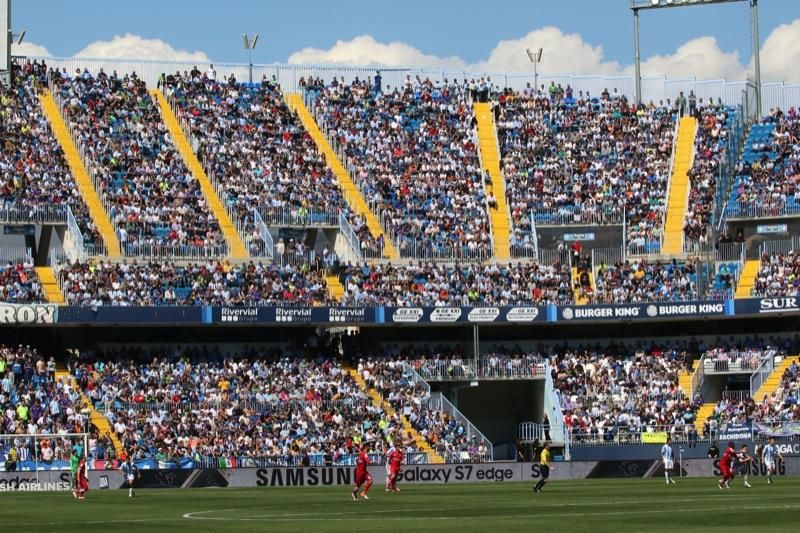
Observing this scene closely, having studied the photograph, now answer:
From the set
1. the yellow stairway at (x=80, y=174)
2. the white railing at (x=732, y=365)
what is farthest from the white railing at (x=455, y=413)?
the yellow stairway at (x=80, y=174)

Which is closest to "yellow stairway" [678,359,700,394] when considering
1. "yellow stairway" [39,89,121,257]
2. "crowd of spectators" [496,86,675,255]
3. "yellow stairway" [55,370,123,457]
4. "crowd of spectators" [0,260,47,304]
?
"crowd of spectators" [496,86,675,255]

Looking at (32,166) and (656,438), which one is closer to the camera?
(656,438)

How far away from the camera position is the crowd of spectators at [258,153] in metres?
76.1

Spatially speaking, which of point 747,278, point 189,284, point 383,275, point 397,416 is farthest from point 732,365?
point 189,284

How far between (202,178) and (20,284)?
1438cm

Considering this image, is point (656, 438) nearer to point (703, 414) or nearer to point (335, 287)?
point (703, 414)

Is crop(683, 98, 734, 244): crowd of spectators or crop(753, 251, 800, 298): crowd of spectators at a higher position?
crop(683, 98, 734, 244): crowd of spectators

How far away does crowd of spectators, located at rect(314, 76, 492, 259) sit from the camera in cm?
7706

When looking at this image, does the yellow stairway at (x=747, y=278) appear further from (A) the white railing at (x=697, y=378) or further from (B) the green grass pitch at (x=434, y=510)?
(B) the green grass pitch at (x=434, y=510)

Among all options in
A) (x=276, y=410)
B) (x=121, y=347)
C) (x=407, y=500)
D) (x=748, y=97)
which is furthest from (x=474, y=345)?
(x=407, y=500)

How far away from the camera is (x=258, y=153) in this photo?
79.4 metres

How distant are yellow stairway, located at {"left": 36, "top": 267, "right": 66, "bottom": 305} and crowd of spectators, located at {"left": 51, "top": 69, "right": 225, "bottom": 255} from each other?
4.05m

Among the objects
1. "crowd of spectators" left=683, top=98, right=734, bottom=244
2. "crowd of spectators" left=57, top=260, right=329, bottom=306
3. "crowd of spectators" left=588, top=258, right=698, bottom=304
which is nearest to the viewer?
"crowd of spectators" left=57, top=260, right=329, bottom=306

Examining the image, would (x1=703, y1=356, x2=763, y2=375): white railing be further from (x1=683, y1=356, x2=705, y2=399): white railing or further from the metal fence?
the metal fence
